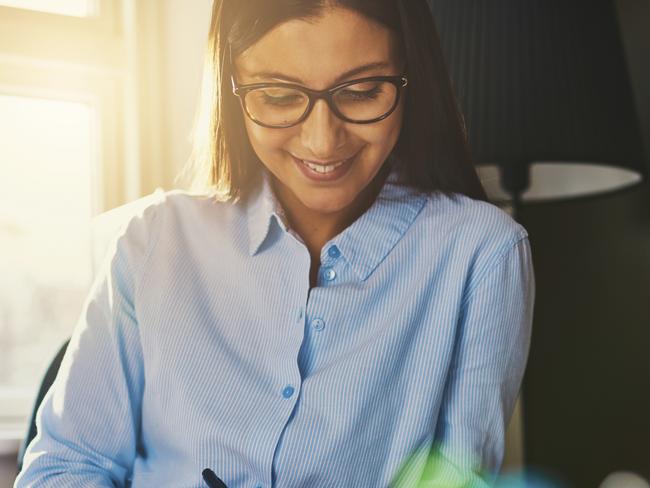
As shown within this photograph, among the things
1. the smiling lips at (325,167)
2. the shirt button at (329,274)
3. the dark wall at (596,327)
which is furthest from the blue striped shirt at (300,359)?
the dark wall at (596,327)

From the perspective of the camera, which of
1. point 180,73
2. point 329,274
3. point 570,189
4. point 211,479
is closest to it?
point 211,479

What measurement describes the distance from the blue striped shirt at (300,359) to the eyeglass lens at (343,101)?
144mm

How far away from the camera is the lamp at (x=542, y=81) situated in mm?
1219

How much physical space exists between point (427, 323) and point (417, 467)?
17cm

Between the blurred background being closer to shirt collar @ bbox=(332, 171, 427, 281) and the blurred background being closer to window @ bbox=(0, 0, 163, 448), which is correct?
window @ bbox=(0, 0, 163, 448)

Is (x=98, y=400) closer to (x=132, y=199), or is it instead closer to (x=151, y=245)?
(x=151, y=245)

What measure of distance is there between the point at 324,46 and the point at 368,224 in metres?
0.24

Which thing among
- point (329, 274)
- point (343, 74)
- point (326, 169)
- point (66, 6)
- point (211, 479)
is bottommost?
→ point (211, 479)

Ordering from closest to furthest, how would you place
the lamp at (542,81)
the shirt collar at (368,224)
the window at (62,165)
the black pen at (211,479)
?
the black pen at (211,479)
the shirt collar at (368,224)
the lamp at (542,81)
the window at (62,165)

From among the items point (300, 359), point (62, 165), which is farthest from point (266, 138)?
point (62, 165)

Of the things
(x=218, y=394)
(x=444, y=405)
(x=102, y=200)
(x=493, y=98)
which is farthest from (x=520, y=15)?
(x=102, y=200)

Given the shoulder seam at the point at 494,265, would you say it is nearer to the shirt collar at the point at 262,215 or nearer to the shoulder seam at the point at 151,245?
the shirt collar at the point at 262,215

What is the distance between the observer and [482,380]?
0.89 m

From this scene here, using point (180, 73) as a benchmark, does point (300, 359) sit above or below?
below
